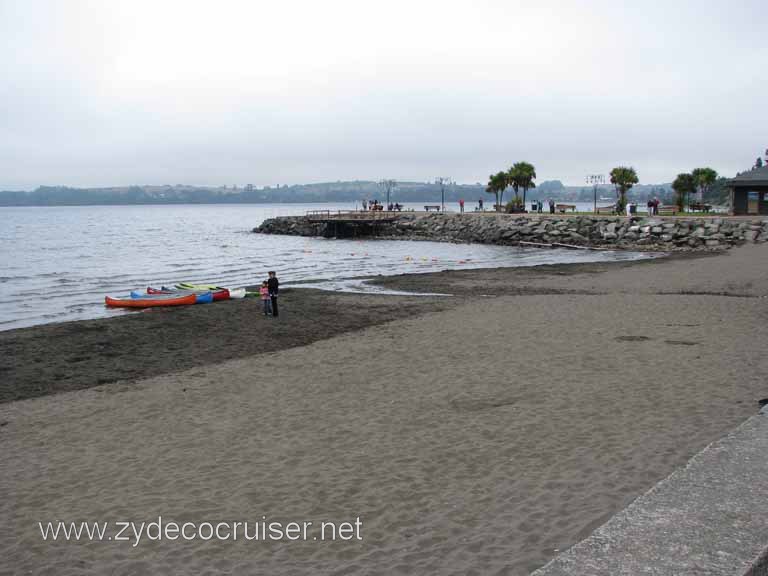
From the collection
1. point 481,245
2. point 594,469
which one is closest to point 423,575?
point 594,469

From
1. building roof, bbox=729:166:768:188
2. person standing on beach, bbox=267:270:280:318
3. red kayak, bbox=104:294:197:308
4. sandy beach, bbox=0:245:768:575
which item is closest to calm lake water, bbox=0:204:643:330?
red kayak, bbox=104:294:197:308

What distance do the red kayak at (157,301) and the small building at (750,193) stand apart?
4480cm

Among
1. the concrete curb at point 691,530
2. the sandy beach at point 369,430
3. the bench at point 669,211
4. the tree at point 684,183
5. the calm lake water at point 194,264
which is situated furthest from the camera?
the tree at point 684,183

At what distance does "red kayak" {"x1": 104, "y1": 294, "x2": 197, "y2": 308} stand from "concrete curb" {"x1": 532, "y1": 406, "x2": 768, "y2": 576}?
21492mm

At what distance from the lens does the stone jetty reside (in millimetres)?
47938

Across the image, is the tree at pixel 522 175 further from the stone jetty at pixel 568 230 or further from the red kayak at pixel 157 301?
the red kayak at pixel 157 301

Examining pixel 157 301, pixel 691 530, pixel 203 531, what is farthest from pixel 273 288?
pixel 691 530

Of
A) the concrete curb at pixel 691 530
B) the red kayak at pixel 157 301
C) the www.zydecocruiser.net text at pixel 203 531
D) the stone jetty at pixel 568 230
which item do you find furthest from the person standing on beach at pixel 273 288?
the stone jetty at pixel 568 230

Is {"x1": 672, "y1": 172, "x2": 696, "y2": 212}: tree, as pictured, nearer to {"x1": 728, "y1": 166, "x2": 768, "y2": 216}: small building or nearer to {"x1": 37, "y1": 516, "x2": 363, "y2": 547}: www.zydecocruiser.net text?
{"x1": 728, "y1": 166, "x2": 768, "y2": 216}: small building

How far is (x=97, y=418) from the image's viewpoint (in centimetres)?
1112

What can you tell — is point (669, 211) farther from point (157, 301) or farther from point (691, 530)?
point (691, 530)

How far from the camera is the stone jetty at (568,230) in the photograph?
4794cm

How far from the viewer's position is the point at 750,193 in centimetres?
5375

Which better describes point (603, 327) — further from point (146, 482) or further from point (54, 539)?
point (54, 539)
